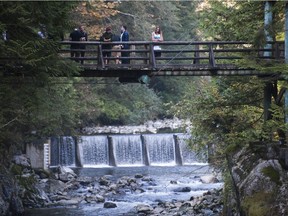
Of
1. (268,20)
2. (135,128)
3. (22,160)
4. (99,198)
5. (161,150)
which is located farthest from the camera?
(135,128)

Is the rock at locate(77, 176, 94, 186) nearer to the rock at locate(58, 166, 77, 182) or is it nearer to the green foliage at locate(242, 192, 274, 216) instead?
the rock at locate(58, 166, 77, 182)

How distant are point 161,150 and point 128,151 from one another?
6.26 feet

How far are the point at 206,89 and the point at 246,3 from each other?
12.1ft

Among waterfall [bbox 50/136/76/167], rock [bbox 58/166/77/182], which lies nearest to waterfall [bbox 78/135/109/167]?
waterfall [bbox 50/136/76/167]

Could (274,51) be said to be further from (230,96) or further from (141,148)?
(141,148)

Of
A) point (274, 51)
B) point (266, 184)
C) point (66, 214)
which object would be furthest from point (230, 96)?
point (66, 214)

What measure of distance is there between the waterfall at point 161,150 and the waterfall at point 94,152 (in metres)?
2.46

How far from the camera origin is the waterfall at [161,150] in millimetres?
31234

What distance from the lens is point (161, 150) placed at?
31.4 m

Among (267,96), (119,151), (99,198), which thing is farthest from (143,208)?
(119,151)

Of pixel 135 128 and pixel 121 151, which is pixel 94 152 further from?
pixel 135 128

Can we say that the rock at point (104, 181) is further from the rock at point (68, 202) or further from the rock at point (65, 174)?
the rock at point (68, 202)

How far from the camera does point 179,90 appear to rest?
47.8m

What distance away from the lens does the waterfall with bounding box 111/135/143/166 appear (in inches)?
1214
